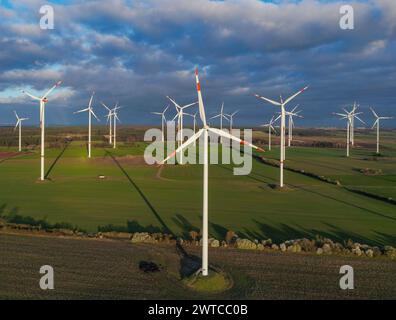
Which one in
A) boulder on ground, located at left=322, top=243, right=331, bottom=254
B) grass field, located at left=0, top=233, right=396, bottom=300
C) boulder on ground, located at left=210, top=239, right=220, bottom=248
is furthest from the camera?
boulder on ground, located at left=210, top=239, right=220, bottom=248

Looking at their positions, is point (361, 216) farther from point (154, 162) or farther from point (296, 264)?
point (154, 162)

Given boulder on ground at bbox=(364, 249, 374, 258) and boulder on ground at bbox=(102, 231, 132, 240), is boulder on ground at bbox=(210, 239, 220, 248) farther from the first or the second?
boulder on ground at bbox=(364, 249, 374, 258)

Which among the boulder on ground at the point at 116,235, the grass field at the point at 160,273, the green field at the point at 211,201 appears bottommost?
the grass field at the point at 160,273

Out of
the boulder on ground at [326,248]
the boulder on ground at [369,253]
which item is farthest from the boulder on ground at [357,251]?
the boulder on ground at [326,248]

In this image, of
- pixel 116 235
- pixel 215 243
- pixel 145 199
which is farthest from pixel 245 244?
pixel 145 199

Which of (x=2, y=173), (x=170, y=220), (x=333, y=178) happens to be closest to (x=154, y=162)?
(x=2, y=173)

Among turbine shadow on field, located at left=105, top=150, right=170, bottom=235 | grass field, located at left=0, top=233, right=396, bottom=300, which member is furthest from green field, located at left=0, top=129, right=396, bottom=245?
grass field, located at left=0, top=233, right=396, bottom=300

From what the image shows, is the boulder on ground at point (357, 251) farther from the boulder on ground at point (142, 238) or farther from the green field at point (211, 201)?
the boulder on ground at point (142, 238)
